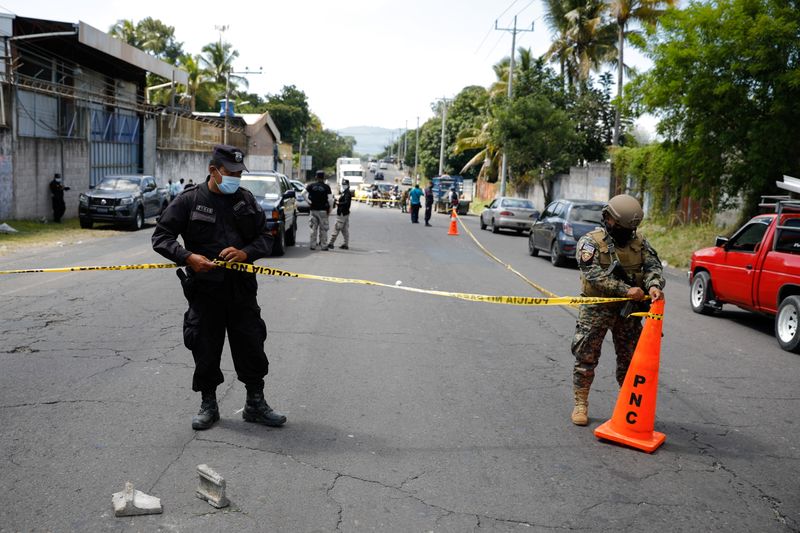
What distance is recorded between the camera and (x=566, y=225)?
18344 mm

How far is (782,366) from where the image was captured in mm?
8727

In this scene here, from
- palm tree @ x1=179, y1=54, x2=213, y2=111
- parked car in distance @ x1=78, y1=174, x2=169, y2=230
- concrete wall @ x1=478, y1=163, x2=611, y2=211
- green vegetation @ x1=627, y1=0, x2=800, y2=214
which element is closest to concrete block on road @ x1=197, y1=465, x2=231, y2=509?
green vegetation @ x1=627, y1=0, x2=800, y2=214

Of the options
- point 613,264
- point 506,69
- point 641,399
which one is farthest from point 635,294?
point 506,69

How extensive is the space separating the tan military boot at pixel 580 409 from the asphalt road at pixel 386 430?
82 millimetres

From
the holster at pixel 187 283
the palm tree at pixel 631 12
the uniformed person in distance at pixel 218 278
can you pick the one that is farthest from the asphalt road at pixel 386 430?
the palm tree at pixel 631 12

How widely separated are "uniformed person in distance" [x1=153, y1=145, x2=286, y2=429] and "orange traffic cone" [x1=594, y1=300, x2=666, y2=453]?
2404mm

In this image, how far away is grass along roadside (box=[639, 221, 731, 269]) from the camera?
68.7ft

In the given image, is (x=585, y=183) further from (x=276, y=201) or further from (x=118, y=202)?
(x=276, y=201)

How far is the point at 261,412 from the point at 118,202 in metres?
20.2

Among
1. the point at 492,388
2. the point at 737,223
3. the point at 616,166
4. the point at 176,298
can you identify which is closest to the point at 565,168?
the point at 616,166

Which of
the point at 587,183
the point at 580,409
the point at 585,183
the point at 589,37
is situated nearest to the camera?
the point at 580,409

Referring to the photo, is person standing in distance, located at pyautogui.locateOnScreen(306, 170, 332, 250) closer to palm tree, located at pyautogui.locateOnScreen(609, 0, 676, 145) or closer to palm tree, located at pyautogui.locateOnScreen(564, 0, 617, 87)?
palm tree, located at pyautogui.locateOnScreen(609, 0, 676, 145)

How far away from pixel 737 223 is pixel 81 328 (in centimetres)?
1812

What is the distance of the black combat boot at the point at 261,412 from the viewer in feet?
18.5
